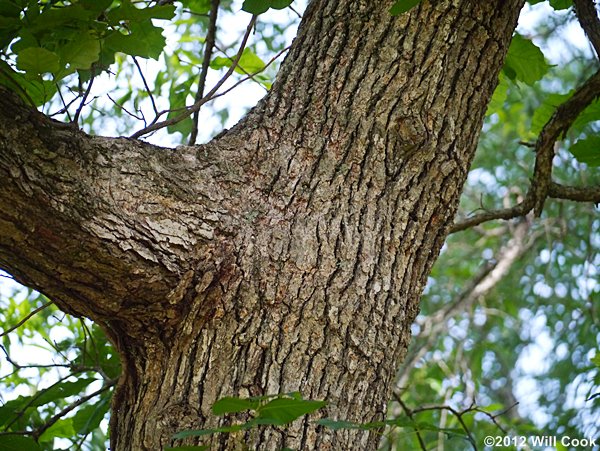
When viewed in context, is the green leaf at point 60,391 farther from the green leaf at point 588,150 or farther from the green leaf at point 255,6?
the green leaf at point 588,150

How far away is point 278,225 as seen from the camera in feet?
3.97

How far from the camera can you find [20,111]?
106 centimetres

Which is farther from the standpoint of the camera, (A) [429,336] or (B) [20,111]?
(A) [429,336]

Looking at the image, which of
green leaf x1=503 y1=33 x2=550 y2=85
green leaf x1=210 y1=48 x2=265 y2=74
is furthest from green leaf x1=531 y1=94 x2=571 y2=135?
green leaf x1=210 y1=48 x2=265 y2=74

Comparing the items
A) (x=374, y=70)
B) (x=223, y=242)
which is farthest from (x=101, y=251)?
(x=374, y=70)

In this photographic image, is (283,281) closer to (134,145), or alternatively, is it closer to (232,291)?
(232,291)

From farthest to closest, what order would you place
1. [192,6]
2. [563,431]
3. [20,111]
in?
[563,431]
[192,6]
[20,111]

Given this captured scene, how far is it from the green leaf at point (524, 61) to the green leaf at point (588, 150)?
0.21 meters

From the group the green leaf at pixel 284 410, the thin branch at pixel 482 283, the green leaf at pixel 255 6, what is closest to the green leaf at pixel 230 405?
the green leaf at pixel 284 410

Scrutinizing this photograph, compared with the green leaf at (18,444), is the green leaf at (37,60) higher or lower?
higher

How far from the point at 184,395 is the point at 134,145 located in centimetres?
39

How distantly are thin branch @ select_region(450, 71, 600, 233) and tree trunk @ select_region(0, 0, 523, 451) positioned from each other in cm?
34

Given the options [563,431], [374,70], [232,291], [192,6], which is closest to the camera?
[232,291]

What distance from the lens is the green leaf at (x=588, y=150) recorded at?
1.62 meters
